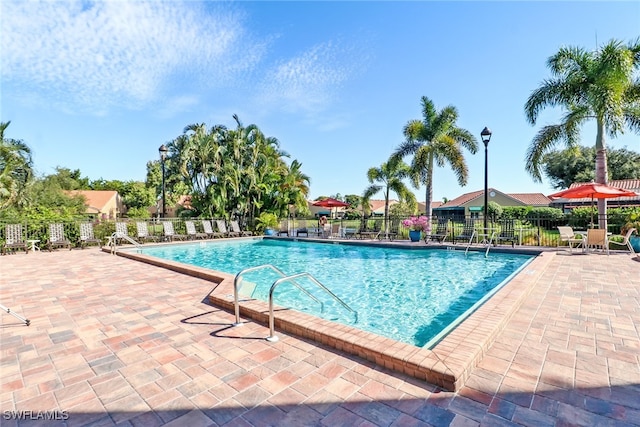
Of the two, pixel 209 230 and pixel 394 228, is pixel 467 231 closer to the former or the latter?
pixel 394 228

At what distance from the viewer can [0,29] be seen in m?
5.89

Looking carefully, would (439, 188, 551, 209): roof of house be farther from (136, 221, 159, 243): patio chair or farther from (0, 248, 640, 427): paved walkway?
(0, 248, 640, 427): paved walkway

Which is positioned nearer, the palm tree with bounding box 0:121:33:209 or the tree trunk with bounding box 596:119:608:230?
the tree trunk with bounding box 596:119:608:230

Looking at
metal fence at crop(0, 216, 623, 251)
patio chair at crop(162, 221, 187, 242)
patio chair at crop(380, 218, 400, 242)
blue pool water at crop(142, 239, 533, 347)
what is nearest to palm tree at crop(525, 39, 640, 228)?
metal fence at crop(0, 216, 623, 251)

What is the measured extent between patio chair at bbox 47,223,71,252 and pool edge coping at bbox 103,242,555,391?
11.2 meters

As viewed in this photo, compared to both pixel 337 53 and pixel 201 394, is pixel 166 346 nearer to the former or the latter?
pixel 201 394

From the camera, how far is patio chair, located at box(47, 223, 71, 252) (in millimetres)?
12041

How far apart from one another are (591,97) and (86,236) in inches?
787

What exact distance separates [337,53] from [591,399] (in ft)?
38.9

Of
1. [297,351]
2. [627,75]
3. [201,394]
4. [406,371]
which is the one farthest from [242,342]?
[627,75]

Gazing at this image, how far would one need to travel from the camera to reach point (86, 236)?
13055 millimetres

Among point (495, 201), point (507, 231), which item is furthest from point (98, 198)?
point (495, 201)

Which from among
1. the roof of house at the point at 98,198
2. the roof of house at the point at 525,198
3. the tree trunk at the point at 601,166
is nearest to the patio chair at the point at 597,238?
the tree trunk at the point at 601,166

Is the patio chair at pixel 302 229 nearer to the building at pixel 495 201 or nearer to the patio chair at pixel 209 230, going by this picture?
the patio chair at pixel 209 230
